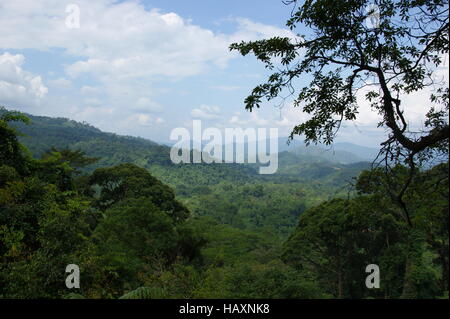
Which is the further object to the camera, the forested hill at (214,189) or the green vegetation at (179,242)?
the forested hill at (214,189)

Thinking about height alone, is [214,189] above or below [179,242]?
above

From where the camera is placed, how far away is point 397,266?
18.6 m

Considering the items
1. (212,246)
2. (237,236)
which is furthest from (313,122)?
(237,236)

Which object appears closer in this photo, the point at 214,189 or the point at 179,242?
the point at 179,242

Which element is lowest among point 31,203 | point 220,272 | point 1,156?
point 220,272

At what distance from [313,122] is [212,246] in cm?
2435

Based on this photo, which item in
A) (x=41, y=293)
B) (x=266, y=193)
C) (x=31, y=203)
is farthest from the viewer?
(x=266, y=193)

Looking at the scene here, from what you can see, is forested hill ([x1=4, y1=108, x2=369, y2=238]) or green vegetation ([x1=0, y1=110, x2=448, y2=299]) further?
forested hill ([x1=4, y1=108, x2=369, y2=238])

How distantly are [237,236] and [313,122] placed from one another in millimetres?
27784
